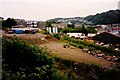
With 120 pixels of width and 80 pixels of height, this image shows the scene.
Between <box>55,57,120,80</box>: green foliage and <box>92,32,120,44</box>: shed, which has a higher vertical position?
<box>92,32,120,44</box>: shed

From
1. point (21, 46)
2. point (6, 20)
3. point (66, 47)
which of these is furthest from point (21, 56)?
point (6, 20)

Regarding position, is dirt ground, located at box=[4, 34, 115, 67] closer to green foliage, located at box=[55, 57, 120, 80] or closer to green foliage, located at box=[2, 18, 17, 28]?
green foliage, located at box=[55, 57, 120, 80]

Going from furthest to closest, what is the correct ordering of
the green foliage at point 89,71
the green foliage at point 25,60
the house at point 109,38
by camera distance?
the house at point 109,38 < the green foliage at point 89,71 < the green foliage at point 25,60

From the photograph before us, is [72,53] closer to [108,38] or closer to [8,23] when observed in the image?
[108,38]

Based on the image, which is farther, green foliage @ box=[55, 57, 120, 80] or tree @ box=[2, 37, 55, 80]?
green foliage @ box=[55, 57, 120, 80]

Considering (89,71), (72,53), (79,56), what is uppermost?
(72,53)

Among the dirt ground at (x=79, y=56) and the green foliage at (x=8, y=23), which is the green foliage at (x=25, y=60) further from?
the green foliage at (x=8, y=23)

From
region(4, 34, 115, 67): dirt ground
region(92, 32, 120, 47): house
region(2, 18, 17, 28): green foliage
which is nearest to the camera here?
region(4, 34, 115, 67): dirt ground

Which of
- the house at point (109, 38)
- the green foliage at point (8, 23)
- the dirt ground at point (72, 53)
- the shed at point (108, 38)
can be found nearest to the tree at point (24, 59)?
the dirt ground at point (72, 53)

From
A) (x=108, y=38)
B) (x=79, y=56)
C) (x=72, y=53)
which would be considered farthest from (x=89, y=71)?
(x=108, y=38)

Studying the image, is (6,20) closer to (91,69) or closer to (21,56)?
(91,69)

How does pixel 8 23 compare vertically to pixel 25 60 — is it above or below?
above

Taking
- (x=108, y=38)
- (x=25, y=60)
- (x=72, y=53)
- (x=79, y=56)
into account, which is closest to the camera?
(x=25, y=60)

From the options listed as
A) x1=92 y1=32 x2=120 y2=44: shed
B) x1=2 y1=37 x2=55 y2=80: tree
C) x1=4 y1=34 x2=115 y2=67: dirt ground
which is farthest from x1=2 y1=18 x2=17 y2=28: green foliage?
x1=2 y1=37 x2=55 y2=80: tree
